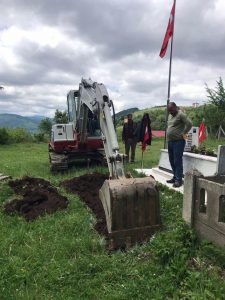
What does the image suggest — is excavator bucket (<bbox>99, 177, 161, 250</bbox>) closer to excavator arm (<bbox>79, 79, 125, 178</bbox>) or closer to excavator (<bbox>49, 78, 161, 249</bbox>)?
excavator (<bbox>49, 78, 161, 249</bbox>)

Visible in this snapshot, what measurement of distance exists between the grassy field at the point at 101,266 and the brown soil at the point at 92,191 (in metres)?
0.26

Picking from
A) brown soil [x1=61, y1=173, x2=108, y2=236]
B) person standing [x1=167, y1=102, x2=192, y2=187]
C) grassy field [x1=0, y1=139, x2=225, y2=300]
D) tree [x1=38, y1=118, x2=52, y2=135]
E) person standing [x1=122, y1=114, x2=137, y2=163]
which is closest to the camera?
grassy field [x1=0, y1=139, x2=225, y2=300]

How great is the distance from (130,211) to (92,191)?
3.18m

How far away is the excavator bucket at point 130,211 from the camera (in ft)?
17.7

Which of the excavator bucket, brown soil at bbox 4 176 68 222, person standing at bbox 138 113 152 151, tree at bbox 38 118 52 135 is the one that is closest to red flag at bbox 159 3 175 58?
person standing at bbox 138 113 152 151

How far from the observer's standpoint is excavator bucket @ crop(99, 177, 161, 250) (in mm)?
5387

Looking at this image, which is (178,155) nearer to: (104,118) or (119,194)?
(104,118)

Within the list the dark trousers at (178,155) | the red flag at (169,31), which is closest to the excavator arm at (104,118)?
the dark trousers at (178,155)

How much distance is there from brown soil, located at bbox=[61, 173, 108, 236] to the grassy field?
0.84 ft

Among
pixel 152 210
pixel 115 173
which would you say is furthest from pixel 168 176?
pixel 152 210

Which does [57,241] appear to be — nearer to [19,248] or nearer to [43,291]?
[19,248]

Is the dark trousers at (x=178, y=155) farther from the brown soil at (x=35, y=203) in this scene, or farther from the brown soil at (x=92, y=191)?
the brown soil at (x=35, y=203)

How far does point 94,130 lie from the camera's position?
1276 cm

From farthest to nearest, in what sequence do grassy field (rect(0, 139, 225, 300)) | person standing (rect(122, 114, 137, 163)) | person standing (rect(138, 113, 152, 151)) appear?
person standing (rect(122, 114, 137, 163)) < person standing (rect(138, 113, 152, 151)) < grassy field (rect(0, 139, 225, 300))
